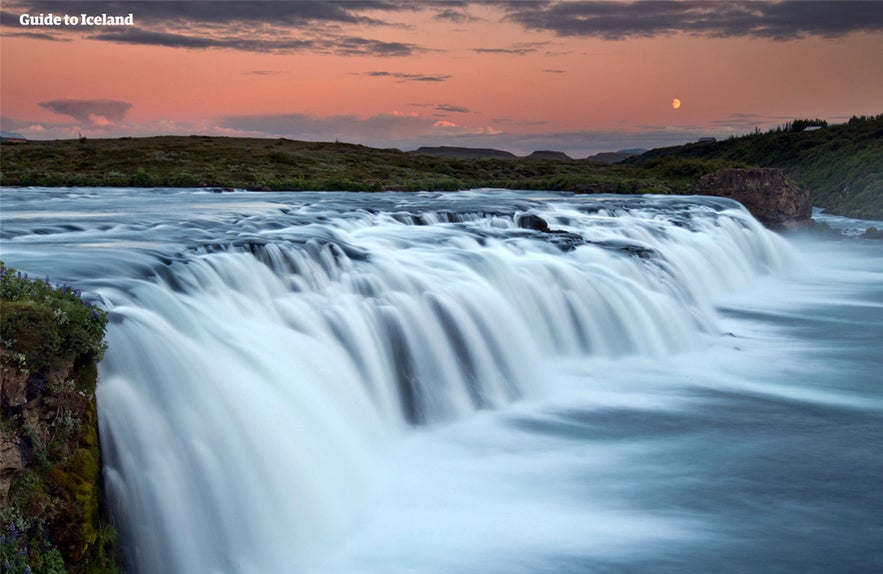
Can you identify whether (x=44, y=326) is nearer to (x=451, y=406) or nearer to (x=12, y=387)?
(x=12, y=387)

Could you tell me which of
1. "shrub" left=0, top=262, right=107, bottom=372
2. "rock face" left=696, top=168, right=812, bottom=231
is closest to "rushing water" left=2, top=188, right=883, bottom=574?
"shrub" left=0, top=262, right=107, bottom=372

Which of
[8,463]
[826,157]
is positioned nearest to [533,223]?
[8,463]

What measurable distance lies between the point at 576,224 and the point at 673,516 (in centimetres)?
Answer: 1665

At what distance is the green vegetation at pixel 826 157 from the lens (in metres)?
58.1

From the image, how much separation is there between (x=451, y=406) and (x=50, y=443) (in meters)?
6.55

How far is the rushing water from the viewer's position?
7945mm

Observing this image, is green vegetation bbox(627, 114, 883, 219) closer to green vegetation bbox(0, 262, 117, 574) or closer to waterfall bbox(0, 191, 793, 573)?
waterfall bbox(0, 191, 793, 573)

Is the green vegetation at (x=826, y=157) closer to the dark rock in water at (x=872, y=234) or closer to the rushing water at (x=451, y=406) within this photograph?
the dark rock in water at (x=872, y=234)

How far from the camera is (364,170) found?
52.2 meters

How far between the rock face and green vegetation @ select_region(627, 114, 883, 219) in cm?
845

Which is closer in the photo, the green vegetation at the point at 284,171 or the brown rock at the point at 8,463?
the brown rock at the point at 8,463

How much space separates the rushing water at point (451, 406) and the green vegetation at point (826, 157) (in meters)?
32.9

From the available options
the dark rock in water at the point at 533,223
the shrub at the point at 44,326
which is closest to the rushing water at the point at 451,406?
the shrub at the point at 44,326

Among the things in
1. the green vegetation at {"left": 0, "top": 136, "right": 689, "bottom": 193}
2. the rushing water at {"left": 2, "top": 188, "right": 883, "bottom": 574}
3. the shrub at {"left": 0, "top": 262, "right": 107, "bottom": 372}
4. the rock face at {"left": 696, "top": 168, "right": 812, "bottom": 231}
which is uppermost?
the green vegetation at {"left": 0, "top": 136, "right": 689, "bottom": 193}
